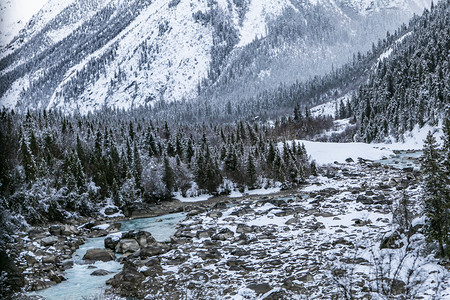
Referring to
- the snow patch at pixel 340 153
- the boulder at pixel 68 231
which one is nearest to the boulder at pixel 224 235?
the boulder at pixel 68 231

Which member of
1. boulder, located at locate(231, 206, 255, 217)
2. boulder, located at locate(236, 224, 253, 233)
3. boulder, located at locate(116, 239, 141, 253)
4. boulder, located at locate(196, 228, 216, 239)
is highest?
boulder, located at locate(116, 239, 141, 253)

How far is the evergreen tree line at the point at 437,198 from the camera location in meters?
15.1

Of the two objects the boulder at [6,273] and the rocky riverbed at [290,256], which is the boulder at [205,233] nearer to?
the rocky riverbed at [290,256]

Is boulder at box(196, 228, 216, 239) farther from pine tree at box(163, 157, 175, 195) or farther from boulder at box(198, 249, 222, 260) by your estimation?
pine tree at box(163, 157, 175, 195)

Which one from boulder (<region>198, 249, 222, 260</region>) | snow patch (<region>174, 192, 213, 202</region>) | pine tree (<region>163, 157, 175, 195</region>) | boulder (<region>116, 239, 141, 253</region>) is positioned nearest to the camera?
boulder (<region>198, 249, 222, 260</region>)

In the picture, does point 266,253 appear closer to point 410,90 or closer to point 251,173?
point 251,173

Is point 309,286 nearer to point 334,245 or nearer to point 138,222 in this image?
point 334,245

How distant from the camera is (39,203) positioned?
42188 mm

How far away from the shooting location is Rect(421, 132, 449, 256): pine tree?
15122 millimetres

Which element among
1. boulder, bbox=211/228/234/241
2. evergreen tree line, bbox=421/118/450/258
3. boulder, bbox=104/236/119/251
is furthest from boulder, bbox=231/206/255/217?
evergreen tree line, bbox=421/118/450/258

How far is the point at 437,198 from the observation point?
1515 cm

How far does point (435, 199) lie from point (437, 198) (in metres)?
0.17

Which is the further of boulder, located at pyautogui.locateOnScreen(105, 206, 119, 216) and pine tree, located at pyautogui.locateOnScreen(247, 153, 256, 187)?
pine tree, located at pyautogui.locateOnScreen(247, 153, 256, 187)

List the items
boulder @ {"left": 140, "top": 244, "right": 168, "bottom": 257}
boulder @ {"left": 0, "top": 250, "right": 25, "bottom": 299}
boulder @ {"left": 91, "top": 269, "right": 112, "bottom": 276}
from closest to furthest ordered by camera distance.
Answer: boulder @ {"left": 0, "top": 250, "right": 25, "bottom": 299} → boulder @ {"left": 91, "top": 269, "right": 112, "bottom": 276} → boulder @ {"left": 140, "top": 244, "right": 168, "bottom": 257}
